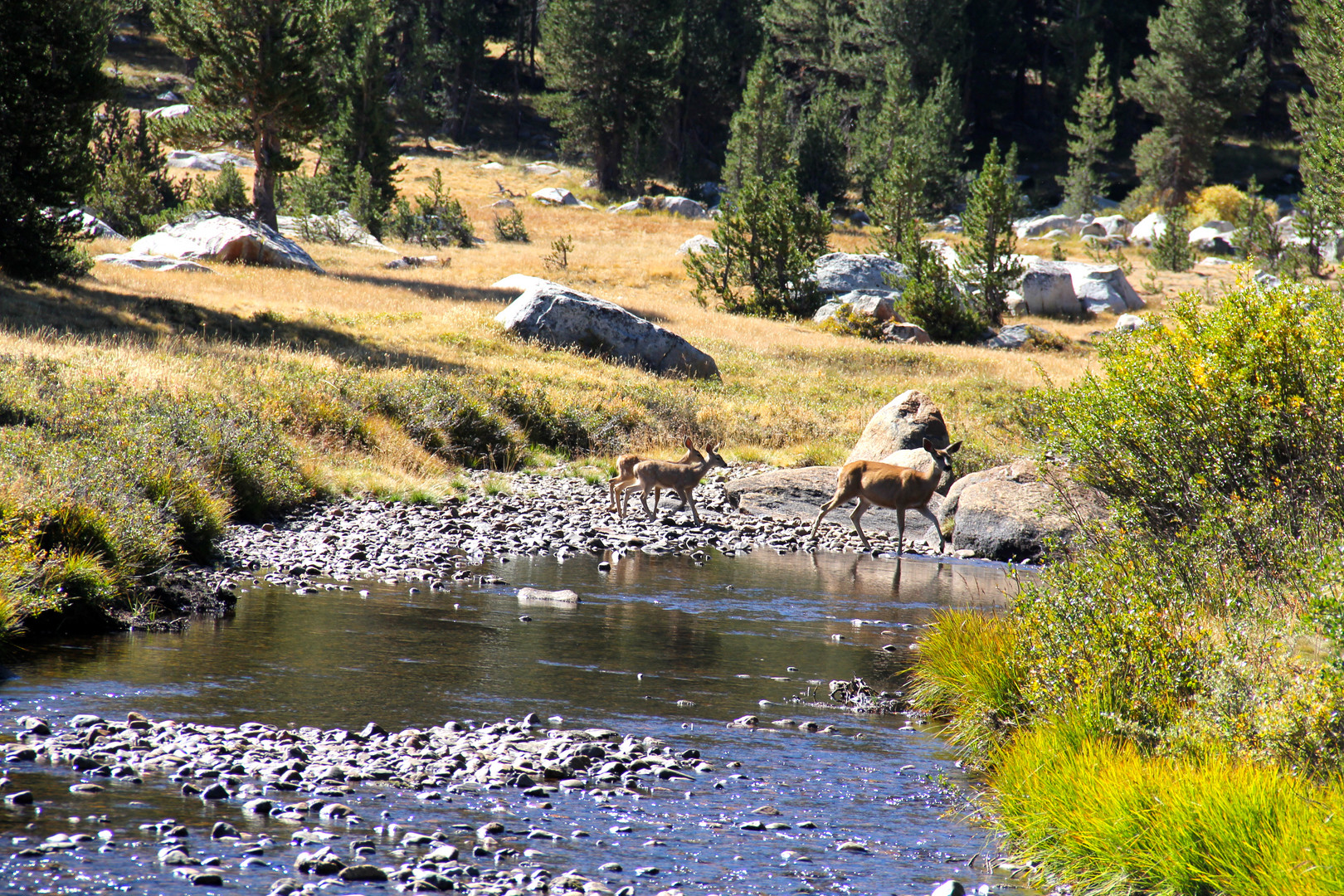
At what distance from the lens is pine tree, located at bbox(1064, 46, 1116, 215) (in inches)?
2928

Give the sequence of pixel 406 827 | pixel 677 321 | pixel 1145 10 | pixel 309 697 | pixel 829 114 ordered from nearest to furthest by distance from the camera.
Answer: pixel 406 827 → pixel 309 697 → pixel 677 321 → pixel 829 114 → pixel 1145 10

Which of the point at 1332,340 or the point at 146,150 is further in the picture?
the point at 146,150

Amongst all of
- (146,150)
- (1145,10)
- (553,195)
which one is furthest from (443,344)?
(1145,10)

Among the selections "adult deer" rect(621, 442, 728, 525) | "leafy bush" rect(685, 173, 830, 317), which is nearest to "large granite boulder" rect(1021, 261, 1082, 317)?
"leafy bush" rect(685, 173, 830, 317)

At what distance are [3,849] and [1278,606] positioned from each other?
27.3 feet

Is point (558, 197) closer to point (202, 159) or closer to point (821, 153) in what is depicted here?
point (821, 153)

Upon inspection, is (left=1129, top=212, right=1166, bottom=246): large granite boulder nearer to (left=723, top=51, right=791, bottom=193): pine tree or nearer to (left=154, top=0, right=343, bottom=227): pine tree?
(left=723, top=51, right=791, bottom=193): pine tree

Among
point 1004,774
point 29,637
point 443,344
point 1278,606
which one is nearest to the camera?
point 1004,774

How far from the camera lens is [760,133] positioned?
66438mm

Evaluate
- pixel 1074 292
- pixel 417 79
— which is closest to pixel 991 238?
pixel 1074 292

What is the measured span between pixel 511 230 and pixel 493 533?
4658 cm

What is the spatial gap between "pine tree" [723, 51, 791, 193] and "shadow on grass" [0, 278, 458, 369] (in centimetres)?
4144

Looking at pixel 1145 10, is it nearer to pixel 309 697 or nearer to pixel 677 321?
pixel 677 321

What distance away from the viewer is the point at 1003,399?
31.2 metres
